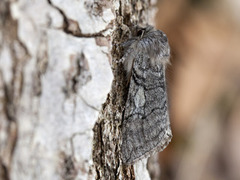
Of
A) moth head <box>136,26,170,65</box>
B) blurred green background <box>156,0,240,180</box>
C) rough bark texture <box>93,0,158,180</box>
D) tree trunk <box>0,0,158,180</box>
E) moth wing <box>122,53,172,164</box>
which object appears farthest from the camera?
blurred green background <box>156,0,240,180</box>

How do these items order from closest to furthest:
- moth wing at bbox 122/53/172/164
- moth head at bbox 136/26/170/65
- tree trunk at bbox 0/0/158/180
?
1. tree trunk at bbox 0/0/158/180
2. moth wing at bbox 122/53/172/164
3. moth head at bbox 136/26/170/65

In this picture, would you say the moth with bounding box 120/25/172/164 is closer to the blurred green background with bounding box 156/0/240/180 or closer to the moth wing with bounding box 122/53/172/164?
the moth wing with bounding box 122/53/172/164

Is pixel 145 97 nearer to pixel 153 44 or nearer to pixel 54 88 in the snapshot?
pixel 153 44

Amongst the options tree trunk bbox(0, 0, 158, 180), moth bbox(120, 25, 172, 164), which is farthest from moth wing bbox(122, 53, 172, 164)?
tree trunk bbox(0, 0, 158, 180)

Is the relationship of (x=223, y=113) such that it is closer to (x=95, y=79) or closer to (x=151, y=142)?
(x=151, y=142)

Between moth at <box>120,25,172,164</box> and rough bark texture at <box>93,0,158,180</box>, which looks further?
moth at <box>120,25,172,164</box>

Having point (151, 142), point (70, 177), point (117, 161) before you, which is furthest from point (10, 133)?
point (151, 142)

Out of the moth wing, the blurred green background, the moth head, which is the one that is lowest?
the blurred green background
